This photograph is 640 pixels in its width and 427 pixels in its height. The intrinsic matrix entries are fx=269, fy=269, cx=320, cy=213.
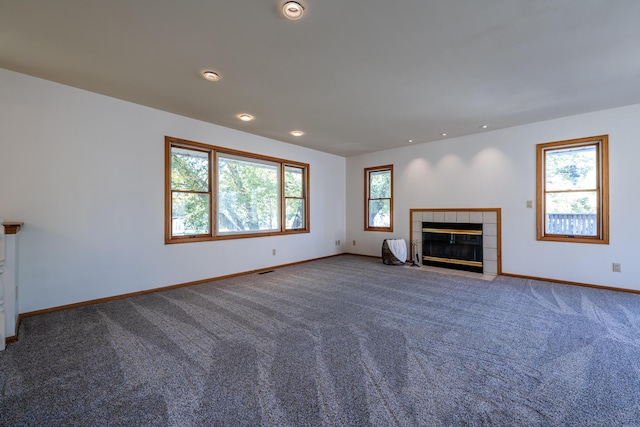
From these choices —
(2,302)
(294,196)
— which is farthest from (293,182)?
(2,302)

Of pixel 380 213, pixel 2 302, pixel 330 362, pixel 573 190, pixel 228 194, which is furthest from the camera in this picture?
pixel 380 213

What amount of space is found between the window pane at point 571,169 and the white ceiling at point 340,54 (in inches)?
25.5

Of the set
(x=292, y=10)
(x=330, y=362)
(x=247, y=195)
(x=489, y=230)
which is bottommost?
(x=330, y=362)

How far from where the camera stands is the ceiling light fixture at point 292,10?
70.6 inches

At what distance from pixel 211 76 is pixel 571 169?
5.16m

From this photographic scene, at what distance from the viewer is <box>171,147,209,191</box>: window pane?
155 inches

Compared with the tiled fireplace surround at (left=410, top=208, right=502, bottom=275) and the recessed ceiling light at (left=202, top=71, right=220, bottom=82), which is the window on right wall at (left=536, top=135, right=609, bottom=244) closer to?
the tiled fireplace surround at (left=410, top=208, right=502, bottom=275)

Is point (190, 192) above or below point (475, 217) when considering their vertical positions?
above

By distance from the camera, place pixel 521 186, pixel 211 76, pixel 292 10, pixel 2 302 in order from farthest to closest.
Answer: pixel 521 186
pixel 211 76
pixel 2 302
pixel 292 10

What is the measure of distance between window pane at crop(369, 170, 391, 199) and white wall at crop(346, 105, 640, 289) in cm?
26

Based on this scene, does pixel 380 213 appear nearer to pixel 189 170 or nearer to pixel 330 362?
pixel 189 170

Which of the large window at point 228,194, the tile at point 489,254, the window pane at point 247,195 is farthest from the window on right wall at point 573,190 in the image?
the window pane at point 247,195

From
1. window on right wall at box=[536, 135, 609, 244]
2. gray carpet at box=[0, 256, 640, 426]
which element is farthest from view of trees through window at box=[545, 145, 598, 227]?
gray carpet at box=[0, 256, 640, 426]

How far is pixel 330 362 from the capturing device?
1962mm
